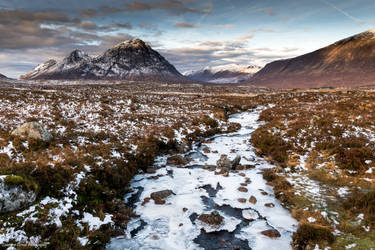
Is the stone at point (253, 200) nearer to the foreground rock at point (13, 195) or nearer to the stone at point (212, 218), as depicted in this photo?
the stone at point (212, 218)

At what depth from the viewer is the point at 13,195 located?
7363 mm

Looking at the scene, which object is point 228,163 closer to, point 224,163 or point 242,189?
point 224,163

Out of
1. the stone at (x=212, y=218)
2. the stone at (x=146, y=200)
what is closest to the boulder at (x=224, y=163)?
the stone at (x=212, y=218)

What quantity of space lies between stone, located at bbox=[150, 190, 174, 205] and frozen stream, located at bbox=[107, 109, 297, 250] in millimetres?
201

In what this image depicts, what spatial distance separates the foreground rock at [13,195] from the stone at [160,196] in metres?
5.39

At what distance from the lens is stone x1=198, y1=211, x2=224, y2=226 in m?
9.26

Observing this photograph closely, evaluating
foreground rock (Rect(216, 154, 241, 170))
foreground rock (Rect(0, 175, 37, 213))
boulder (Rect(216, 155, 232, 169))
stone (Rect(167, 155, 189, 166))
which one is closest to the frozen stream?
stone (Rect(167, 155, 189, 166))

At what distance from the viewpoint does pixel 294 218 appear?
9547 mm

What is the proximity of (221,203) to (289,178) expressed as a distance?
5004 millimetres

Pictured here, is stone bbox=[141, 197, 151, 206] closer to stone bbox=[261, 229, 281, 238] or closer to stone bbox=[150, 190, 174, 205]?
stone bbox=[150, 190, 174, 205]

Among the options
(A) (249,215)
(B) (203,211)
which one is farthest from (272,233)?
(B) (203,211)

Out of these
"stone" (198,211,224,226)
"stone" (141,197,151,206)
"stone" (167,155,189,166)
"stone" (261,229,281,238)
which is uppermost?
"stone" (167,155,189,166)

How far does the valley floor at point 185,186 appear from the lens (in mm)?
7945

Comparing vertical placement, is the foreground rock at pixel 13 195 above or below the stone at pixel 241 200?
above
